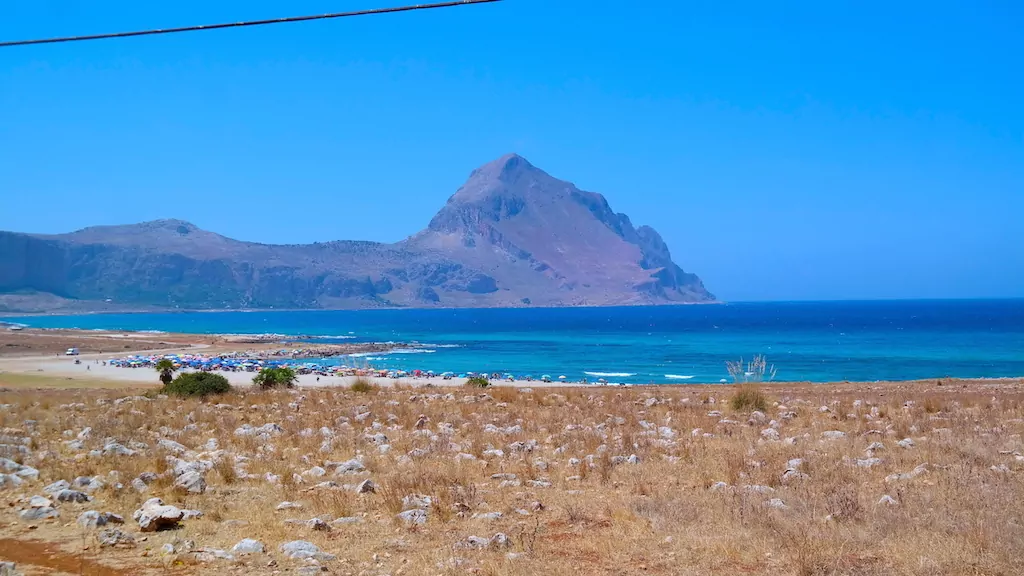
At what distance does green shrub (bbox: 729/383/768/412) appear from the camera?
772 inches

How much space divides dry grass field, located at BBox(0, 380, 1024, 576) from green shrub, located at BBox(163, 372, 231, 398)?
7399 millimetres

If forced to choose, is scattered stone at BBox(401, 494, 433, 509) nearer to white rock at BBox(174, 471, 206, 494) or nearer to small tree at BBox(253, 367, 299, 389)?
white rock at BBox(174, 471, 206, 494)

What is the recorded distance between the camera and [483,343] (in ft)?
401

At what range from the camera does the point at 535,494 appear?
30.5 feet

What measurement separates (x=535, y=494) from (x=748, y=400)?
39.9ft

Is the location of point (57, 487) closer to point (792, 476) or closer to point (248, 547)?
point (248, 547)

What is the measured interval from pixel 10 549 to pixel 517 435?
858cm

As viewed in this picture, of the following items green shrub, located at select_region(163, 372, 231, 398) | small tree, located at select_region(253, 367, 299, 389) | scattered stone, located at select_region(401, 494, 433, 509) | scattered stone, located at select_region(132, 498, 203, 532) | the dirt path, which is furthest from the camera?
small tree, located at select_region(253, 367, 299, 389)

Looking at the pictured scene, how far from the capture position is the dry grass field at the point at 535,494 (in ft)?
21.5

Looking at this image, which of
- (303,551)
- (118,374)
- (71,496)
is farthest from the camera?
(118,374)

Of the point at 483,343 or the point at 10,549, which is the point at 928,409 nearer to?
the point at 10,549

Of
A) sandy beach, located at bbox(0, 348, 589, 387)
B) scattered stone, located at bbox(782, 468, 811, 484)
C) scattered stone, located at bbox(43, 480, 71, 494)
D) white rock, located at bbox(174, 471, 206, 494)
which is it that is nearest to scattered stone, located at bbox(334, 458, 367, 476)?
white rock, located at bbox(174, 471, 206, 494)

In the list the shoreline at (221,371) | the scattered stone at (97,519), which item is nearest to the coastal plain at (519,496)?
the scattered stone at (97,519)

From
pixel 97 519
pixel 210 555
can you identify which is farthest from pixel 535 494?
pixel 97 519
